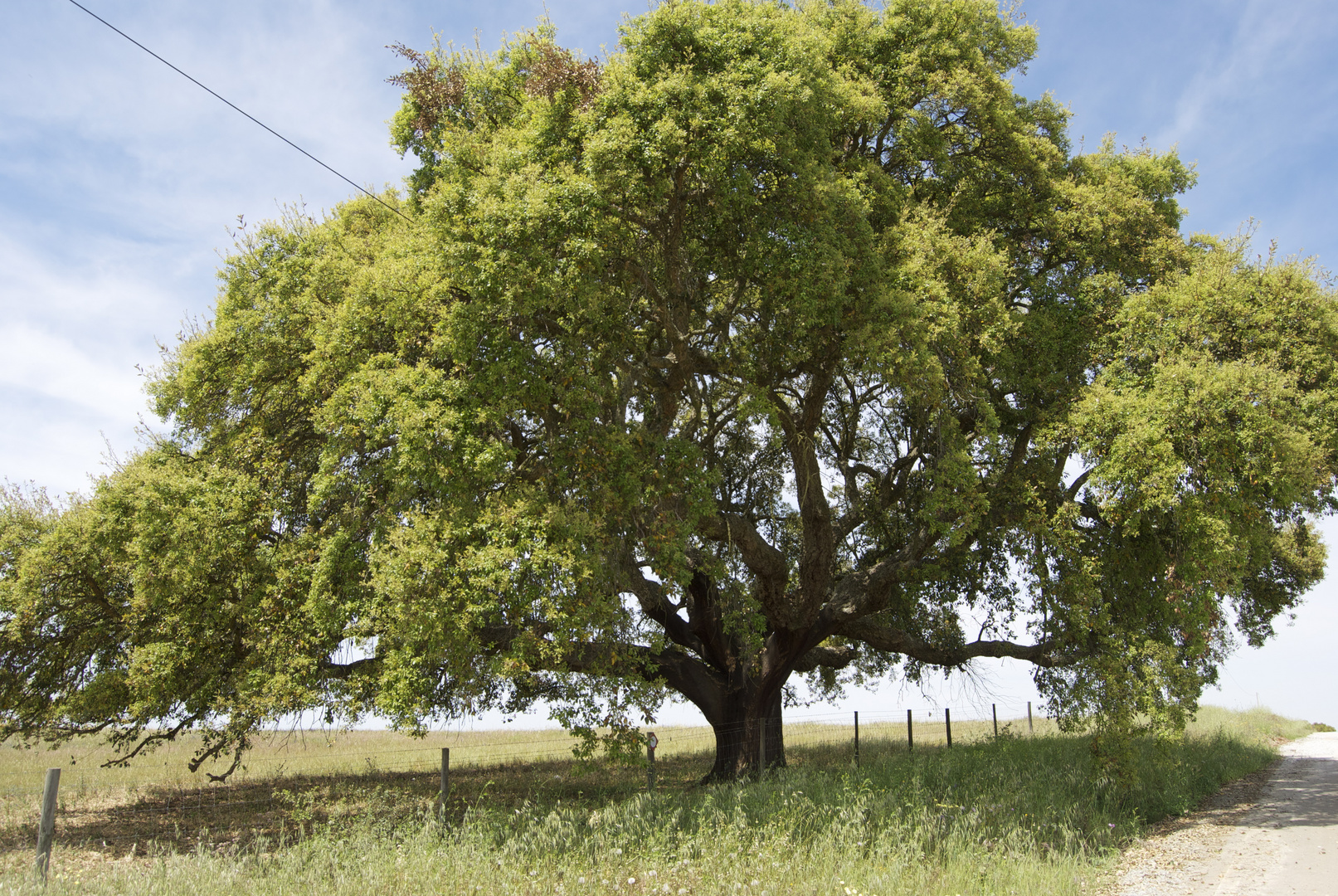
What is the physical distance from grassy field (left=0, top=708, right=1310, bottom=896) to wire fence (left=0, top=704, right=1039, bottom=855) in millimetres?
95

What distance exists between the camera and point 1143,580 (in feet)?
43.4

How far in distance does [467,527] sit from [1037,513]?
8.82 metres

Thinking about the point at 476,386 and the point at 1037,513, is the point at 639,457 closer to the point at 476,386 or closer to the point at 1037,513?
the point at 476,386

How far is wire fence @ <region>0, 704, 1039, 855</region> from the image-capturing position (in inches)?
434

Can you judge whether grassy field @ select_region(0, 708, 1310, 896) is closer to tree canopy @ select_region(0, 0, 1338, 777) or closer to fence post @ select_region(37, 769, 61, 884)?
fence post @ select_region(37, 769, 61, 884)

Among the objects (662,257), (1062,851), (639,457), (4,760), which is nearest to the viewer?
(1062,851)

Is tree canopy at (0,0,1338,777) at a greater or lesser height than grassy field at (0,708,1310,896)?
greater

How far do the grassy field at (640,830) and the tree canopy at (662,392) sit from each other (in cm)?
140

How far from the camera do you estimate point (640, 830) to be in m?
8.57

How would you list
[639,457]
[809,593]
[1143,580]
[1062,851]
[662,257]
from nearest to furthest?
[1062,851], [639,457], [662,257], [1143,580], [809,593]

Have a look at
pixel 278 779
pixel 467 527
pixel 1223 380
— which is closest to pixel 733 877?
pixel 467 527

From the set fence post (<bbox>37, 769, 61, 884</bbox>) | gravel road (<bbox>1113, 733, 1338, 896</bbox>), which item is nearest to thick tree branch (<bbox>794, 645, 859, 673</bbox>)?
gravel road (<bbox>1113, 733, 1338, 896</bbox>)

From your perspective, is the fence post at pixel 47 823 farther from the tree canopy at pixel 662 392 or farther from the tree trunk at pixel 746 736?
the tree trunk at pixel 746 736

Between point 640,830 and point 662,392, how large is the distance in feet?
22.2
